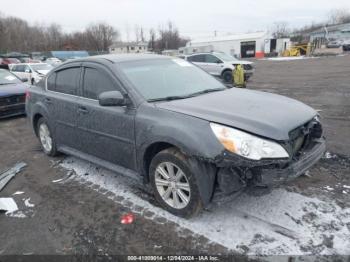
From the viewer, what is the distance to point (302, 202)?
3.57m

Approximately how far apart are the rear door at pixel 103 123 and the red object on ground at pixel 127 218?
55 cm

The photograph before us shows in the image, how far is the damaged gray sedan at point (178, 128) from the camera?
2.88 metres

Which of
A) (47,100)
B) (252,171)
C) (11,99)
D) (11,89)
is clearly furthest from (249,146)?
(11,89)

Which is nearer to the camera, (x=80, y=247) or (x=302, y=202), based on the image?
(x=80, y=247)

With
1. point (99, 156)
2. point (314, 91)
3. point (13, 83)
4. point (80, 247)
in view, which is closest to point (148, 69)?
point (99, 156)

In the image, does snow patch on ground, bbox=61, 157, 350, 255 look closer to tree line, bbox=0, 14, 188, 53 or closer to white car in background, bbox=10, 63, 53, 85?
white car in background, bbox=10, 63, 53, 85

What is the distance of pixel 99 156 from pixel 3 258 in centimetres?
162

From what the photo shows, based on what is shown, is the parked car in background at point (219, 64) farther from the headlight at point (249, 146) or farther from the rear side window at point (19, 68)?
the headlight at point (249, 146)

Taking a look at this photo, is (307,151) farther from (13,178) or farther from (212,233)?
(13,178)

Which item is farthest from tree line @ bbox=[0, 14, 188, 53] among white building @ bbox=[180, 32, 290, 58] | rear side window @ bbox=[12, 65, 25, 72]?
rear side window @ bbox=[12, 65, 25, 72]

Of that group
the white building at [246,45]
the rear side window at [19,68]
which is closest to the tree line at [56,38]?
the white building at [246,45]

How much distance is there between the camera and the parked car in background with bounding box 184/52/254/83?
16.5 metres

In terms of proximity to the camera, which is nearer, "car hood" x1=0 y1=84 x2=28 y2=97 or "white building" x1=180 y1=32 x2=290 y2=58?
"car hood" x1=0 y1=84 x2=28 y2=97

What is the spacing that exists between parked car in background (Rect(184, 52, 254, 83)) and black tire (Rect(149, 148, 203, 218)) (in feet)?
44.3
